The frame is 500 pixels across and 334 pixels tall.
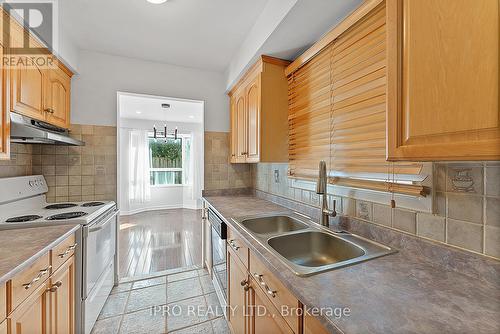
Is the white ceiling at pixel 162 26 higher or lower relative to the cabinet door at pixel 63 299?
higher

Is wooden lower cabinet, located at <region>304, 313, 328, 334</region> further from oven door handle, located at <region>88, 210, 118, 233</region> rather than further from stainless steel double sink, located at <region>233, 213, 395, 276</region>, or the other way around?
oven door handle, located at <region>88, 210, 118, 233</region>

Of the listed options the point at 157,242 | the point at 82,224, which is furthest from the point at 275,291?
the point at 157,242

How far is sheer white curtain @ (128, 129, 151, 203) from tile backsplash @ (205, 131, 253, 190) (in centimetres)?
372

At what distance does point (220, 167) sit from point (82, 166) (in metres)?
1.47

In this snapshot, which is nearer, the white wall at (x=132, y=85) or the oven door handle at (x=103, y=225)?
the oven door handle at (x=103, y=225)

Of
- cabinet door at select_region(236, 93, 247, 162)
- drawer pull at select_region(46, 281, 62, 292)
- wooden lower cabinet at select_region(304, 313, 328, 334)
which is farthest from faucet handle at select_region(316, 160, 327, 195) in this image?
drawer pull at select_region(46, 281, 62, 292)

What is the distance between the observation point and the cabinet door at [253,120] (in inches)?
76.8

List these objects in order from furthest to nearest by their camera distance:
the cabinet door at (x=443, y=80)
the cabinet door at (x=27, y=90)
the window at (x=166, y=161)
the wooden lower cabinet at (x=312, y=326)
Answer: the window at (x=166, y=161)
the cabinet door at (x=27, y=90)
the wooden lower cabinet at (x=312, y=326)
the cabinet door at (x=443, y=80)

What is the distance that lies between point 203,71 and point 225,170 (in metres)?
1.29

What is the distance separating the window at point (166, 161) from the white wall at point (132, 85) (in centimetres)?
372

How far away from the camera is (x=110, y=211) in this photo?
2.05 m

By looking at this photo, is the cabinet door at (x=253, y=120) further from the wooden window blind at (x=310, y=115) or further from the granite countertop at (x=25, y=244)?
the granite countertop at (x=25, y=244)

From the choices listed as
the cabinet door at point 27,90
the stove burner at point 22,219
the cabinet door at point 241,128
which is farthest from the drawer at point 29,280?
the cabinet door at point 241,128

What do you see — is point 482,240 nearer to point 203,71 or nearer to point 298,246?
point 298,246
